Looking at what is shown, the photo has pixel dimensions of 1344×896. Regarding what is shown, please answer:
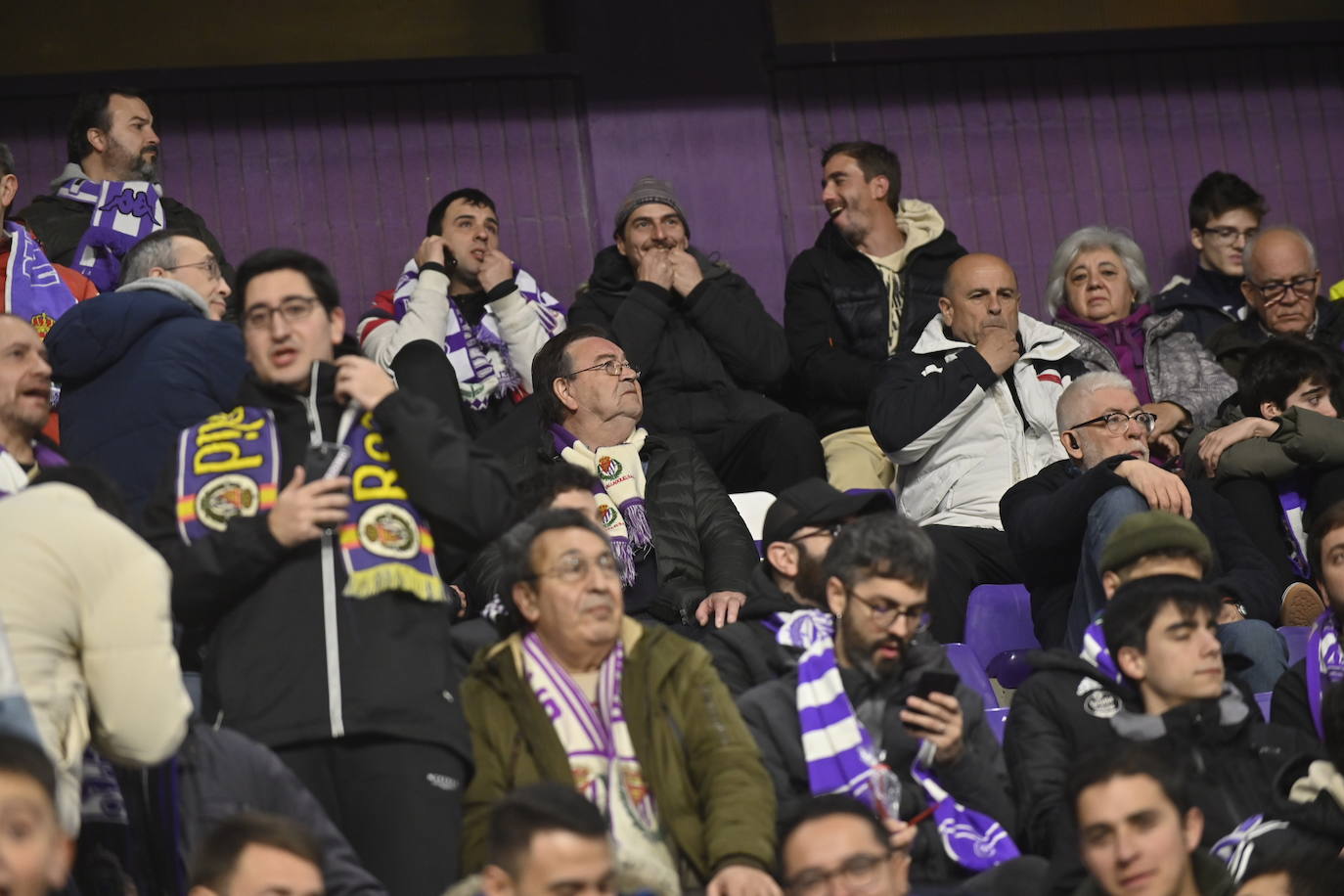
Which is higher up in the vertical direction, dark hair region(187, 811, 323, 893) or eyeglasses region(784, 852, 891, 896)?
dark hair region(187, 811, 323, 893)

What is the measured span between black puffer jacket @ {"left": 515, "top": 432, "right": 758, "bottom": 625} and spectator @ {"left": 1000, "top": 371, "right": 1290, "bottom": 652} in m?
0.76

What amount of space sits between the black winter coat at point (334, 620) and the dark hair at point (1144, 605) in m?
1.51

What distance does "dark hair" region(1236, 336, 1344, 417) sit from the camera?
6.54 metres

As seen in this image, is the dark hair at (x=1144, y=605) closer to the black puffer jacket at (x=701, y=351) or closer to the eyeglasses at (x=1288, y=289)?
the black puffer jacket at (x=701, y=351)

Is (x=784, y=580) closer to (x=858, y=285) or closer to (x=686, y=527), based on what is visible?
(x=686, y=527)

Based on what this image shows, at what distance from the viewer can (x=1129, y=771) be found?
4.20 meters

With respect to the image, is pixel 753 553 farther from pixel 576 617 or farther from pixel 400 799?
pixel 400 799

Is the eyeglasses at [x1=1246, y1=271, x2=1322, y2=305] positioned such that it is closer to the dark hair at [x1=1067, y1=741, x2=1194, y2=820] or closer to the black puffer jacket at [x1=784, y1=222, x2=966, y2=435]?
the black puffer jacket at [x1=784, y1=222, x2=966, y2=435]

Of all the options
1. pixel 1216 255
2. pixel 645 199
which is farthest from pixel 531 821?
pixel 1216 255

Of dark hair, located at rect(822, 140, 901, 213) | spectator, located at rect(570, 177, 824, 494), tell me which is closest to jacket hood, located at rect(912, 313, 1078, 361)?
spectator, located at rect(570, 177, 824, 494)

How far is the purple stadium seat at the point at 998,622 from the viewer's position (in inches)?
239

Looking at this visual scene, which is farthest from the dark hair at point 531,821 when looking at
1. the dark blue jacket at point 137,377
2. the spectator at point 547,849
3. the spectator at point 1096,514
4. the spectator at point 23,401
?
the spectator at point 1096,514

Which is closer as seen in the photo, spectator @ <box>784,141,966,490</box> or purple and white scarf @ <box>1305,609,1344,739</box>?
purple and white scarf @ <box>1305,609,1344,739</box>

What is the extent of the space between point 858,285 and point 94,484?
13.1 feet
